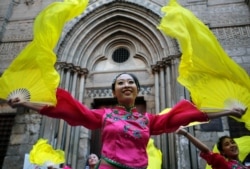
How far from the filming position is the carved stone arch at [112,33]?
7.45 meters

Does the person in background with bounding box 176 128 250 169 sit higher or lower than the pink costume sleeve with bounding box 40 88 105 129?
lower

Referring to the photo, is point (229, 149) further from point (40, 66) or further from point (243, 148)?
point (40, 66)

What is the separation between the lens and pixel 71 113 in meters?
2.02

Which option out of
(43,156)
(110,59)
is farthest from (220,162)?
(110,59)

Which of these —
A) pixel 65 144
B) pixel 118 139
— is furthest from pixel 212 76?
pixel 65 144

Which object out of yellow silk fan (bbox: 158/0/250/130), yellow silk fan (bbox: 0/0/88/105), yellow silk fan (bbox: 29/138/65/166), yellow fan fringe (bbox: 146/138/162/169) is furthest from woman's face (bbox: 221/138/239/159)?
yellow silk fan (bbox: 29/138/65/166)

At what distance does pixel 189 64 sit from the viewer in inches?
78.7

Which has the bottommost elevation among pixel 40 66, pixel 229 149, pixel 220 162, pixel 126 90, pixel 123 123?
pixel 220 162

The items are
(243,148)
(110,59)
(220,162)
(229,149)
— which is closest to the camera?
Answer: (220,162)

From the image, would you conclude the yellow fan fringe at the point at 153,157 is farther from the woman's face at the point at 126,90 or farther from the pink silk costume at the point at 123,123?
the woman's face at the point at 126,90

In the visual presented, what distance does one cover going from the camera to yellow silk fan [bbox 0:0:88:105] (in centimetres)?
194

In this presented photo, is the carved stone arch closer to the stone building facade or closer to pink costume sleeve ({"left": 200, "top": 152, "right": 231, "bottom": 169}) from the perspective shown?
the stone building facade

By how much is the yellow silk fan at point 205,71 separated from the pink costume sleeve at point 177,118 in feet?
0.22

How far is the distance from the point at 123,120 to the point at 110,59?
6.21 metres
